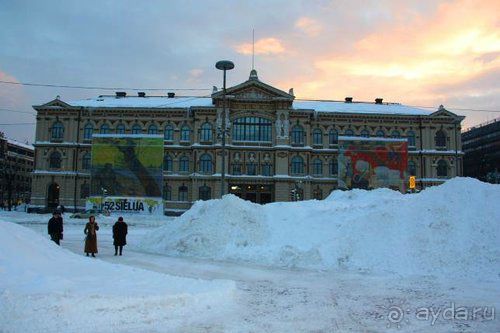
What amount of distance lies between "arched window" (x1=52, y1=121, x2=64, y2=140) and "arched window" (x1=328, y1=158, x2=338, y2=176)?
34.5 m

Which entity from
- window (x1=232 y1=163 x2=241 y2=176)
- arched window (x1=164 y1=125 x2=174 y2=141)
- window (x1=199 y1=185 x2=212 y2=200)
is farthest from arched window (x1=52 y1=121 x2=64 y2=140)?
window (x1=232 y1=163 x2=241 y2=176)

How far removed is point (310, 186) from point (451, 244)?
42765mm

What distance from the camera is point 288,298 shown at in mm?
11273

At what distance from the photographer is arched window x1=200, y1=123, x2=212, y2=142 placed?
5883 cm

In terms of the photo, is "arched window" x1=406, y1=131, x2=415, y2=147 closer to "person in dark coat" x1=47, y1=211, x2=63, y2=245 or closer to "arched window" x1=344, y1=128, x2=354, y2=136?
"arched window" x1=344, y1=128, x2=354, y2=136

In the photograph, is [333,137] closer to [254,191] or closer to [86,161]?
[254,191]

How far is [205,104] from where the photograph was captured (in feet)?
201

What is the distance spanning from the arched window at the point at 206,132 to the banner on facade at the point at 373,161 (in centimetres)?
1656

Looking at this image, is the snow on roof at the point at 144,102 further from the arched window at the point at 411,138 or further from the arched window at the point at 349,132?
the arched window at the point at 411,138

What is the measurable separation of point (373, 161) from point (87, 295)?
54.5 meters

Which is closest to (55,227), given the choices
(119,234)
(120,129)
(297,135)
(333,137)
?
(119,234)

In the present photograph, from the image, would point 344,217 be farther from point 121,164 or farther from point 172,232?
point 121,164

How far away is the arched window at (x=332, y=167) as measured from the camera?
6016 cm

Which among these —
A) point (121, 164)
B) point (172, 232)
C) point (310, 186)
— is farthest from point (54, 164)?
point (172, 232)
